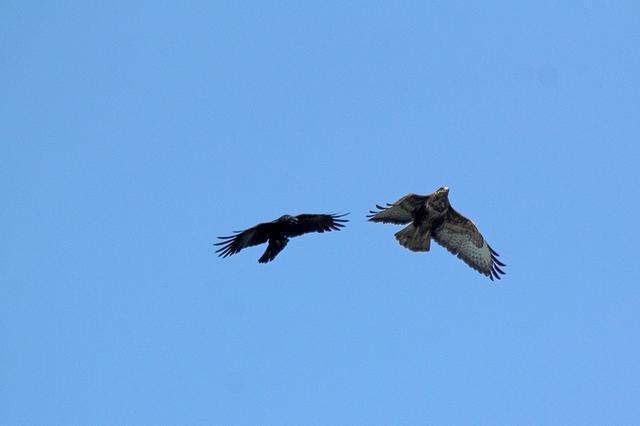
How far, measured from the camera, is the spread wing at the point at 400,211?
21500 millimetres

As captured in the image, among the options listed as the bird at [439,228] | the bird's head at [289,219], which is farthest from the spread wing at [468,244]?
the bird's head at [289,219]

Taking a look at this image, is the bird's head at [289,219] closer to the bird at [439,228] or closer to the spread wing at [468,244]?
the bird at [439,228]

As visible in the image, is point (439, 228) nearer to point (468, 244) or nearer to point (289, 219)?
point (468, 244)

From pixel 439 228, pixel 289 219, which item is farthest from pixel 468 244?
pixel 289 219

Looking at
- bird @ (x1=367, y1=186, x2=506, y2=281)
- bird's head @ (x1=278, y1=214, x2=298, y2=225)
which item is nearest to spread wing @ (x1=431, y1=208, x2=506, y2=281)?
bird @ (x1=367, y1=186, x2=506, y2=281)

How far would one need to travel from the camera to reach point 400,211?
21.7 m

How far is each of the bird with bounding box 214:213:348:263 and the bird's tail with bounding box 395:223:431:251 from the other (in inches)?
80.2

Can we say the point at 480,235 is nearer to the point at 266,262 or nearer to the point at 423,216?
the point at 423,216

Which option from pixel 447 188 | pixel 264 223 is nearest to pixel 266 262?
pixel 264 223

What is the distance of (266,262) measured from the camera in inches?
866

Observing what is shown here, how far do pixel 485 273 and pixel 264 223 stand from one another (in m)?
4.95

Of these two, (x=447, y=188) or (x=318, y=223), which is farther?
(x=318, y=223)

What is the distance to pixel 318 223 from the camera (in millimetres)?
22906

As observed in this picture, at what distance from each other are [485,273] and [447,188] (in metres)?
2.51
